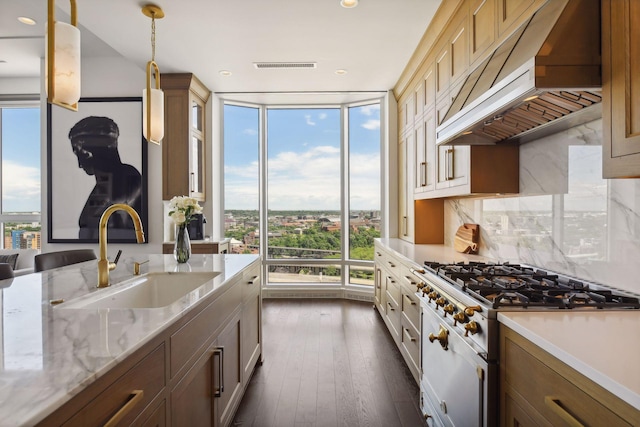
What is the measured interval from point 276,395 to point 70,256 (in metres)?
1.89

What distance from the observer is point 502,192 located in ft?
→ 8.03

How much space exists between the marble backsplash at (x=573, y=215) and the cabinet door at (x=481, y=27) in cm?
66

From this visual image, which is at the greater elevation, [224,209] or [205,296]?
[224,209]

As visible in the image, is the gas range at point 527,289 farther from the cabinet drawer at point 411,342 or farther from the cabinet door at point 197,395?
the cabinet door at point 197,395

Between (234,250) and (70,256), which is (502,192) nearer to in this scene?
(70,256)

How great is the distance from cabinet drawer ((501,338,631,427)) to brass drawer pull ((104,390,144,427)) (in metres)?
1.12

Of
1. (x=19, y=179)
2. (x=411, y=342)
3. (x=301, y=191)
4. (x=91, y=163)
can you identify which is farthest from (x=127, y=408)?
(x=19, y=179)

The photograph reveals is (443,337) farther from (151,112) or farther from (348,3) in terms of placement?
(348,3)

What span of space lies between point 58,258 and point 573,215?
3.37 m

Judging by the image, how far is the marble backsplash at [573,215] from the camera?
1.59 meters

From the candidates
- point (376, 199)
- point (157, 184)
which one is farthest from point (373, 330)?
point (157, 184)

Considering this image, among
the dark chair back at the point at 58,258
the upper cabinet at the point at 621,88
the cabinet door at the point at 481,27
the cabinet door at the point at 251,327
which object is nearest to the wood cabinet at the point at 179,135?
the dark chair back at the point at 58,258

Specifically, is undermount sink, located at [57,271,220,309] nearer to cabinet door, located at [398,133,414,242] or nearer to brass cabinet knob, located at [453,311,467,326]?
brass cabinet knob, located at [453,311,467,326]

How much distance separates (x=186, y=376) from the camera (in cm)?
143
